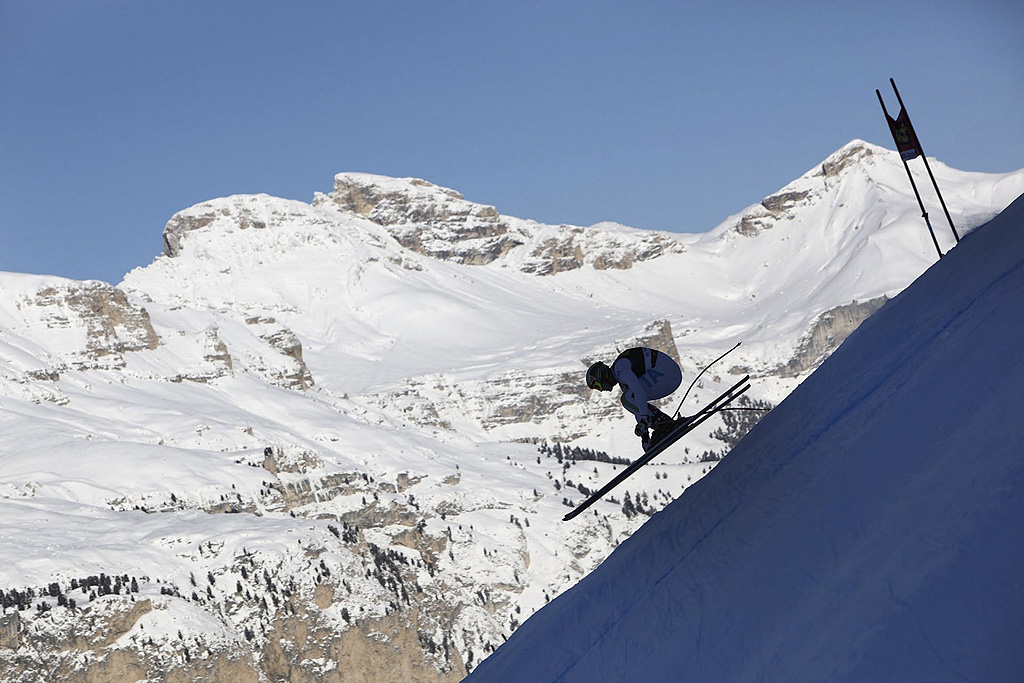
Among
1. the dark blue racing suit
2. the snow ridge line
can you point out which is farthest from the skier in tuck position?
the snow ridge line

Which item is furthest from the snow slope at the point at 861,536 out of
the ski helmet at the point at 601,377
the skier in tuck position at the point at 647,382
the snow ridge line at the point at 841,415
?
the ski helmet at the point at 601,377

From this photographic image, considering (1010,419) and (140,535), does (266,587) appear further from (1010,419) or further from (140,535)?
(1010,419)

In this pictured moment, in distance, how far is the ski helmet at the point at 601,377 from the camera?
13.6m

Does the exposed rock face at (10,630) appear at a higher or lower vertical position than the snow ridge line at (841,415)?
higher

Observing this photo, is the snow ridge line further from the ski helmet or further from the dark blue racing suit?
the ski helmet

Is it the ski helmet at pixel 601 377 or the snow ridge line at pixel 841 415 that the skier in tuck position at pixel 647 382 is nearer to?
the ski helmet at pixel 601 377

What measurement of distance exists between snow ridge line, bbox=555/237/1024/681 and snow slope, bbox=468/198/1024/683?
0.03 meters

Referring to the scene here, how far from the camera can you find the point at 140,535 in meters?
136

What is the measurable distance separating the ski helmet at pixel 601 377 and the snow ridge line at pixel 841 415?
283 centimetres

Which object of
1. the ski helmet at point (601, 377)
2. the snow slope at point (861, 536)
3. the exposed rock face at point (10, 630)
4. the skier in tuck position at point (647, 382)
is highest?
the exposed rock face at point (10, 630)

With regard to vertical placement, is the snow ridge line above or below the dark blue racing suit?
below

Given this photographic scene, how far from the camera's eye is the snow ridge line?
9.45 m

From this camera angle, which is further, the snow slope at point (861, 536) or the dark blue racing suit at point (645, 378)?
the dark blue racing suit at point (645, 378)

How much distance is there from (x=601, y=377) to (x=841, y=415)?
157 inches
